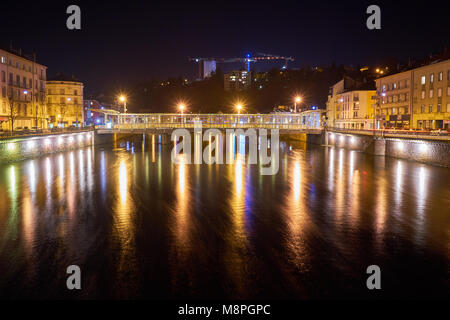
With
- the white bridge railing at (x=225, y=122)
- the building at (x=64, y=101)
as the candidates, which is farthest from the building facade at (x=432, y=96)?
the building at (x=64, y=101)

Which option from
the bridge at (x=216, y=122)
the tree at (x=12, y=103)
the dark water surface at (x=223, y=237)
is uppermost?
the tree at (x=12, y=103)

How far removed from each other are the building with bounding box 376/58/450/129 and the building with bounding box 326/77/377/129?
4.14 metres

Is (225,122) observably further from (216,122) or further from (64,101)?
(64,101)

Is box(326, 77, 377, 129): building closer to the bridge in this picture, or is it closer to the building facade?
the bridge

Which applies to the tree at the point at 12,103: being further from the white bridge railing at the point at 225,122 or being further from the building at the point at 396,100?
the building at the point at 396,100

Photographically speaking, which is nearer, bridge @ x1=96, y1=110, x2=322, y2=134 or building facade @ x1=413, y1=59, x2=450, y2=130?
building facade @ x1=413, y1=59, x2=450, y2=130

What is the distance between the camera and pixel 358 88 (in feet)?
257

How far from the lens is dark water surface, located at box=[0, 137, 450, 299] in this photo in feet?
31.2

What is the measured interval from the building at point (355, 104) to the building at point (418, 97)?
4.14 m

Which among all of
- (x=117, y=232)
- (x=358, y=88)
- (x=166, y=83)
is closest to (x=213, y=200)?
(x=117, y=232)

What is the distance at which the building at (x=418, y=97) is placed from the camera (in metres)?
52.2

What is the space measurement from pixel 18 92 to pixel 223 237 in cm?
5544

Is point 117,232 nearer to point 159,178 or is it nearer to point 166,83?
point 159,178

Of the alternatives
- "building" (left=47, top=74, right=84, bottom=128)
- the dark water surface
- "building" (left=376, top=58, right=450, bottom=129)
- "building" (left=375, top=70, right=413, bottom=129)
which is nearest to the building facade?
"building" (left=376, top=58, right=450, bottom=129)
